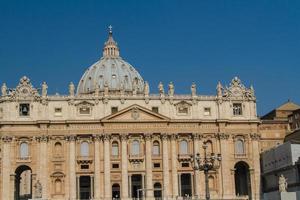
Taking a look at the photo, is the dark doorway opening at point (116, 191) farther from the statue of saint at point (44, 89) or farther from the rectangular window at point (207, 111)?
the rectangular window at point (207, 111)

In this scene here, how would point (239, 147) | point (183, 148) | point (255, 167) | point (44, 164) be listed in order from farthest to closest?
1. point (239, 147)
2. point (255, 167)
3. point (183, 148)
4. point (44, 164)

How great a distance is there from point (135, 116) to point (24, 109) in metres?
13.5

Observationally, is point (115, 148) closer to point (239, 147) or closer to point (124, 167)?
point (124, 167)

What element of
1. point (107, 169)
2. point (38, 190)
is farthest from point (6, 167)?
point (107, 169)

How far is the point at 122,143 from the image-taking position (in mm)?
79125

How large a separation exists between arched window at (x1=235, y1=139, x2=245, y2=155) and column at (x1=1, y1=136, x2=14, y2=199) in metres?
27.8

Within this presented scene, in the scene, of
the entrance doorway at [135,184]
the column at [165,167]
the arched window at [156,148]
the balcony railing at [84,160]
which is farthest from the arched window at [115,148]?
the column at [165,167]

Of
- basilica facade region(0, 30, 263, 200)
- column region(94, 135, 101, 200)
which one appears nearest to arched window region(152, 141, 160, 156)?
basilica facade region(0, 30, 263, 200)

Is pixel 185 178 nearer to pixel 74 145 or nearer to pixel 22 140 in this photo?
pixel 74 145

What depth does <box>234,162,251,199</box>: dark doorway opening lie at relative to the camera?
8300 cm

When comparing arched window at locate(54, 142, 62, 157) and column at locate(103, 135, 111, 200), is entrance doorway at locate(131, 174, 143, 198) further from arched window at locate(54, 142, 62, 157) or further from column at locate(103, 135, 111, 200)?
arched window at locate(54, 142, 62, 157)

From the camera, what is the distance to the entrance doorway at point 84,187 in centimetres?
7956

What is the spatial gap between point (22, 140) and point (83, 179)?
8768 mm

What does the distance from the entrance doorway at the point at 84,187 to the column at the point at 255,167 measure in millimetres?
20283
